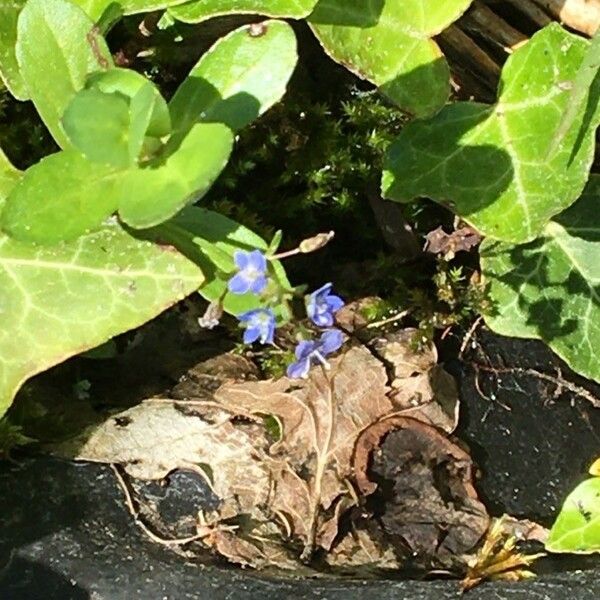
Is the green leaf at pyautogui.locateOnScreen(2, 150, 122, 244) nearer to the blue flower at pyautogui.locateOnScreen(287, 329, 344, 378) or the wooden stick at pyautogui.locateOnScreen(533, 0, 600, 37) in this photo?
the blue flower at pyautogui.locateOnScreen(287, 329, 344, 378)

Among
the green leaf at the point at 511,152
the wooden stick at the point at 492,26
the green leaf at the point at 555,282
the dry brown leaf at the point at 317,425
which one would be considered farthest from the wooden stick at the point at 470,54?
the dry brown leaf at the point at 317,425

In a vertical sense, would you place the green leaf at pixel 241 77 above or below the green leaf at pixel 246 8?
below

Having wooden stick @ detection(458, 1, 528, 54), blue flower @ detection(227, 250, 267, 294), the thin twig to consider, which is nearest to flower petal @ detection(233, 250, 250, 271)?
blue flower @ detection(227, 250, 267, 294)

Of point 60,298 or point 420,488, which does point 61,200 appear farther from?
point 420,488

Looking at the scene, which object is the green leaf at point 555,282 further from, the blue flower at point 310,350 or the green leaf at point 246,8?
the green leaf at point 246,8

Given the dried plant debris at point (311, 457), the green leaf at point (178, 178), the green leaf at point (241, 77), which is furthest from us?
the dried plant debris at point (311, 457)

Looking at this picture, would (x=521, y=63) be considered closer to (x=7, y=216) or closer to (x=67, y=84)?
(x=67, y=84)

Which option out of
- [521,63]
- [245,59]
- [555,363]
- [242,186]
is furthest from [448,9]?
[555,363]
